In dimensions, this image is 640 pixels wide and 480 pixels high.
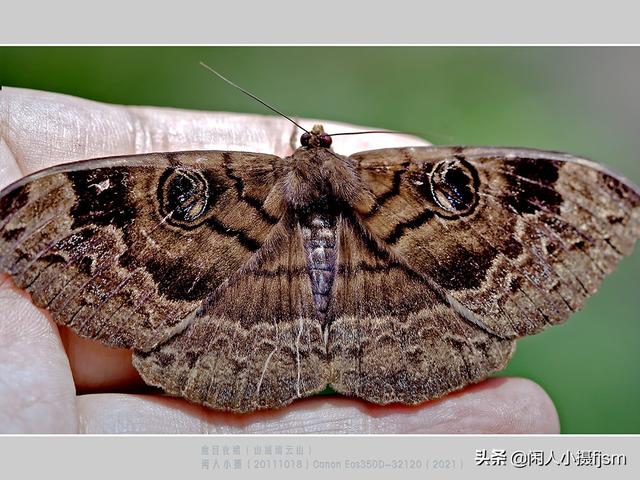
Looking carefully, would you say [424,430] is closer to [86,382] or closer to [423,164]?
[423,164]

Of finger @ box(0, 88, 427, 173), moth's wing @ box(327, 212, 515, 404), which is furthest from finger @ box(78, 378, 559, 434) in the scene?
finger @ box(0, 88, 427, 173)

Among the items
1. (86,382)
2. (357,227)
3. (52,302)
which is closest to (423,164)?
(357,227)

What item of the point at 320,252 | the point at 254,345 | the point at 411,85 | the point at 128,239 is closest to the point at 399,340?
the point at 320,252

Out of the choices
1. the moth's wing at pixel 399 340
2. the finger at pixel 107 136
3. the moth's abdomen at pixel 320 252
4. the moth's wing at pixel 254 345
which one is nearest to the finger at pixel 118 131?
the finger at pixel 107 136

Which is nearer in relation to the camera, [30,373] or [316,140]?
[30,373]

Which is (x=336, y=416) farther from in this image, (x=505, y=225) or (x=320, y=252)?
(x=505, y=225)

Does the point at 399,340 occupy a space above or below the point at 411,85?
below
